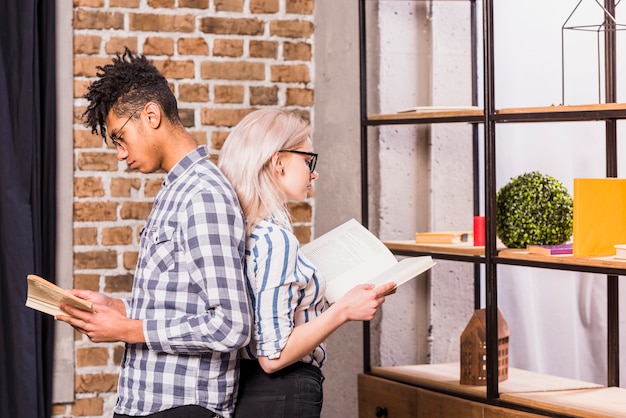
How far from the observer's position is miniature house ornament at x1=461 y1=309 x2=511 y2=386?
281 cm

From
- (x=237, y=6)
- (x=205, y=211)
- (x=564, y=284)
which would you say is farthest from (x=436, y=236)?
(x=205, y=211)

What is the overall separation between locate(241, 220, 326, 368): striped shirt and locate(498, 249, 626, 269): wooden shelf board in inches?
34.2

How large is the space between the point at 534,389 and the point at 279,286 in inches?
46.3

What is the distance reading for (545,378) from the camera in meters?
2.89

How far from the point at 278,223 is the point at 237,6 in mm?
1599

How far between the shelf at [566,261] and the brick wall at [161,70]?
1.18 meters

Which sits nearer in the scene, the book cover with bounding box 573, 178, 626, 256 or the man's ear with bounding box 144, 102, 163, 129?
the man's ear with bounding box 144, 102, 163, 129

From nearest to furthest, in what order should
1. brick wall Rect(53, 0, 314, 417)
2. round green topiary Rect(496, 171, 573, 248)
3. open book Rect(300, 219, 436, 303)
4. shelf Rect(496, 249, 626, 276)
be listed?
open book Rect(300, 219, 436, 303) → shelf Rect(496, 249, 626, 276) → round green topiary Rect(496, 171, 573, 248) → brick wall Rect(53, 0, 314, 417)

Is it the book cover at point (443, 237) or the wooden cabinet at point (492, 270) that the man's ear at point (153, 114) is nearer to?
the wooden cabinet at point (492, 270)


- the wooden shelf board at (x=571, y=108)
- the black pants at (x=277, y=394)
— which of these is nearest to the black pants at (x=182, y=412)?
the black pants at (x=277, y=394)

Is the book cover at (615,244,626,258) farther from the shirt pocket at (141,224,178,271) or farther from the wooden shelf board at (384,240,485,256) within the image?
the shirt pocket at (141,224,178,271)

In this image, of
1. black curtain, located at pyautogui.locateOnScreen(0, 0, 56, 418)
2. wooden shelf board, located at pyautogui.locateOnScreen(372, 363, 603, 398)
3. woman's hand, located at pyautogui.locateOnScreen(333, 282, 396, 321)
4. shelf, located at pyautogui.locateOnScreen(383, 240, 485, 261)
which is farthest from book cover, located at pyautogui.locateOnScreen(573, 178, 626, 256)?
black curtain, located at pyautogui.locateOnScreen(0, 0, 56, 418)

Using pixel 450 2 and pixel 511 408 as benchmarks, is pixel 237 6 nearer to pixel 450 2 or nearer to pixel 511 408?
pixel 450 2

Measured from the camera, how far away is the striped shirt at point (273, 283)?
1.89 meters
